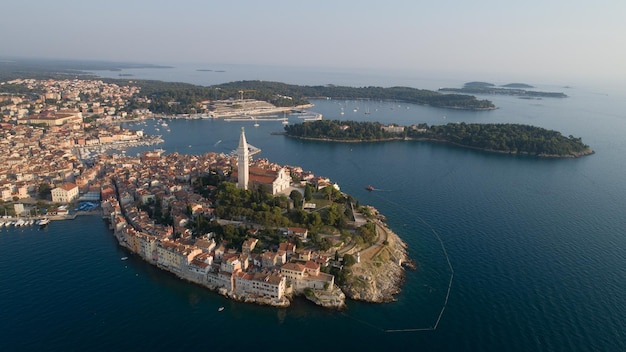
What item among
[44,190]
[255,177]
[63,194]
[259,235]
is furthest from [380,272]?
[44,190]

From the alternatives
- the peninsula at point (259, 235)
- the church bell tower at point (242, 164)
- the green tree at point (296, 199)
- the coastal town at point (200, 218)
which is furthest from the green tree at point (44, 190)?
the green tree at point (296, 199)

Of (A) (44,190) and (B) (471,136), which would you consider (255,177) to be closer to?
(A) (44,190)

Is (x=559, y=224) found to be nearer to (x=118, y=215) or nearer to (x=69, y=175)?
(x=118, y=215)

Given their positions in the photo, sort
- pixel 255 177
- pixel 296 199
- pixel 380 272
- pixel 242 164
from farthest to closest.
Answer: pixel 255 177, pixel 242 164, pixel 296 199, pixel 380 272

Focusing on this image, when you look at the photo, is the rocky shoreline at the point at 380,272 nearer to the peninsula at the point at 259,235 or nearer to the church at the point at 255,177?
the peninsula at the point at 259,235

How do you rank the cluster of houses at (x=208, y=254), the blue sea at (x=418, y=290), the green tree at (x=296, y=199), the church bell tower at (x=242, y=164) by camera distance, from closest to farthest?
the blue sea at (x=418, y=290), the cluster of houses at (x=208, y=254), the green tree at (x=296, y=199), the church bell tower at (x=242, y=164)

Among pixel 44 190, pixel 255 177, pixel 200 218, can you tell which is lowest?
pixel 44 190
